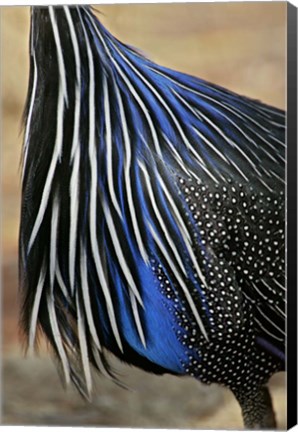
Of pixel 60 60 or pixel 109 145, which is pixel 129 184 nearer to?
pixel 109 145

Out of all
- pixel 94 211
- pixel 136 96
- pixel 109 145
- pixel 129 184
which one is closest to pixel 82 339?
pixel 94 211

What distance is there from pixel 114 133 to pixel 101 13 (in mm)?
443

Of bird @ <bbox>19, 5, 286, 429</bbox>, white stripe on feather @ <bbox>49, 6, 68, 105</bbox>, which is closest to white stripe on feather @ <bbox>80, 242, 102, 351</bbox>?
bird @ <bbox>19, 5, 286, 429</bbox>

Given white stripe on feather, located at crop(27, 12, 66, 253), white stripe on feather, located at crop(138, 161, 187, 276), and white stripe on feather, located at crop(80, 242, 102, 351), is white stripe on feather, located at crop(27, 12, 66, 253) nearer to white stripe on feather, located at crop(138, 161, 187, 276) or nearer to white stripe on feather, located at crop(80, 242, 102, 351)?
white stripe on feather, located at crop(80, 242, 102, 351)

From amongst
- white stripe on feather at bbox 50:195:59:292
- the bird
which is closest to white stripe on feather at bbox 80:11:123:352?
the bird

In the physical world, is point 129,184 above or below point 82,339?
above

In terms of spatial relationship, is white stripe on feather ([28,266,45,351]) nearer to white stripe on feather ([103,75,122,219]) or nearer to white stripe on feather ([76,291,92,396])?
white stripe on feather ([76,291,92,396])

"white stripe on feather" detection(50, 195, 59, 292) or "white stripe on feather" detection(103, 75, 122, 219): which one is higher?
"white stripe on feather" detection(103, 75, 122, 219)

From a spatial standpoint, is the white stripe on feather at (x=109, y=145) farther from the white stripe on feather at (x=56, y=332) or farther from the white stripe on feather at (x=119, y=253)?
the white stripe on feather at (x=56, y=332)

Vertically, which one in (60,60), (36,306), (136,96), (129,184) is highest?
(60,60)

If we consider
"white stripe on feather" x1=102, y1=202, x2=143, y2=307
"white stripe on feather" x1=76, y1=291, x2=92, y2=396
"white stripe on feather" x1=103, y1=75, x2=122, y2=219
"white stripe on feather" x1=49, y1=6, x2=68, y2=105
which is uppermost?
"white stripe on feather" x1=49, y1=6, x2=68, y2=105

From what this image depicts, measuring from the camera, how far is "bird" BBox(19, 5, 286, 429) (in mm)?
3840

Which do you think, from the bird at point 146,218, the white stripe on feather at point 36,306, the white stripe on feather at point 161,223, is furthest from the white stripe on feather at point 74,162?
the white stripe on feather at point 161,223

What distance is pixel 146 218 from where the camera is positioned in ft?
12.7
